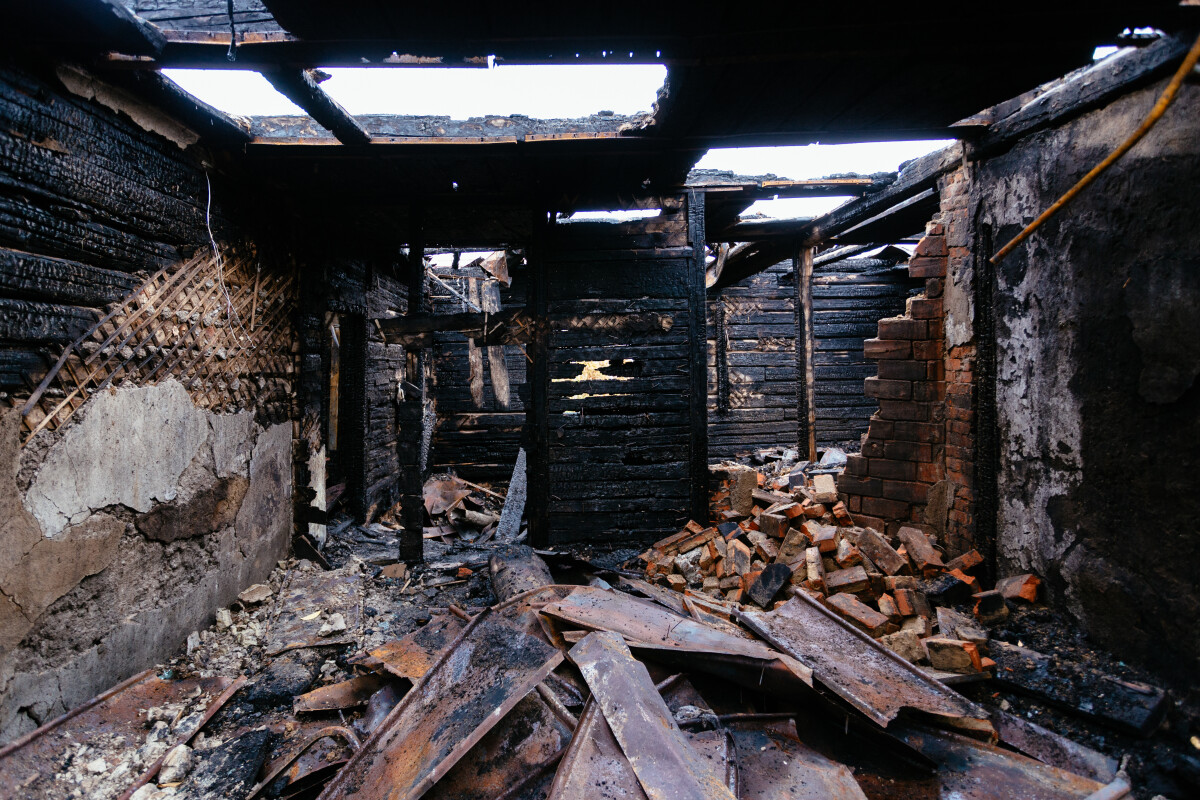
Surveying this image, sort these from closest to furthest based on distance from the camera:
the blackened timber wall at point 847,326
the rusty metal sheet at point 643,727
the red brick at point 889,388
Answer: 1. the rusty metal sheet at point 643,727
2. the red brick at point 889,388
3. the blackened timber wall at point 847,326

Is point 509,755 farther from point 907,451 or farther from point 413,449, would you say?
point 907,451

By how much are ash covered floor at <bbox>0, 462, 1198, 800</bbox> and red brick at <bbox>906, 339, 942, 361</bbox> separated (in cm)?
150

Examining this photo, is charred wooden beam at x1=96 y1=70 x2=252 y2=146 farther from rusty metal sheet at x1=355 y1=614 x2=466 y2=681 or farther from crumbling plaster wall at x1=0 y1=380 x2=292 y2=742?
rusty metal sheet at x1=355 y1=614 x2=466 y2=681

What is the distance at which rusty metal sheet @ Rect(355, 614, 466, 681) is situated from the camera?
9.80 feet

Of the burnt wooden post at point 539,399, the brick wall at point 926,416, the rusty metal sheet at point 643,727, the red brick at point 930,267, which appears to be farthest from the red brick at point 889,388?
the rusty metal sheet at point 643,727

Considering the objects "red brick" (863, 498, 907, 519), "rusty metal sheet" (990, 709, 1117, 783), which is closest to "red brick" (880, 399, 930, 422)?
"red brick" (863, 498, 907, 519)

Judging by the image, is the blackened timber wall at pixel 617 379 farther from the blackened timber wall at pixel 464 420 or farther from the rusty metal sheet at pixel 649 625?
the blackened timber wall at pixel 464 420

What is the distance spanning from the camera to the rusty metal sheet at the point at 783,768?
2.18m

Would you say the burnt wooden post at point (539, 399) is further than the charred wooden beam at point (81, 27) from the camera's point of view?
Yes

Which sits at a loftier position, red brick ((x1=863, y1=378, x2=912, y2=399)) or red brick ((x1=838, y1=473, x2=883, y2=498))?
red brick ((x1=863, y1=378, x2=912, y2=399))

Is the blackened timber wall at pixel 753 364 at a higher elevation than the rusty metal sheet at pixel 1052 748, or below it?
higher

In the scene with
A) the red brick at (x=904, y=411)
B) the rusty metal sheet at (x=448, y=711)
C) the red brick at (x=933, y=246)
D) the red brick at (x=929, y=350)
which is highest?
the red brick at (x=933, y=246)

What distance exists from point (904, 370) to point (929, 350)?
238mm

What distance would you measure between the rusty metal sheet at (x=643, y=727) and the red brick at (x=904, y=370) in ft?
10.6
